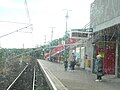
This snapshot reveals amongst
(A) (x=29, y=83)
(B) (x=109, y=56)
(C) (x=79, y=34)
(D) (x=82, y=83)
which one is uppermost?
(C) (x=79, y=34)

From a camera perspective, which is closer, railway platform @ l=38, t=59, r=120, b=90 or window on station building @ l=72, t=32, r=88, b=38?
railway platform @ l=38, t=59, r=120, b=90

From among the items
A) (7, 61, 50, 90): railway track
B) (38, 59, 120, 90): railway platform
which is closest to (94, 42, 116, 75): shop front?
(38, 59, 120, 90): railway platform

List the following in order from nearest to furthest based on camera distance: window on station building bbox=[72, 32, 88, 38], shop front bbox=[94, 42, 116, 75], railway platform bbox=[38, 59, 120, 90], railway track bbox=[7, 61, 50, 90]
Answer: railway platform bbox=[38, 59, 120, 90] < railway track bbox=[7, 61, 50, 90] < shop front bbox=[94, 42, 116, 75] < window on station building bbox=[72, 32, 88, 38]

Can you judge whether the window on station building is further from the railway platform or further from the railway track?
the railway platform

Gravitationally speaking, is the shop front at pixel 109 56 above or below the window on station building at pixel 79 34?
below

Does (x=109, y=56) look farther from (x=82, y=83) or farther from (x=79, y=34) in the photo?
(x=82, y=83)

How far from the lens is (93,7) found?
3039cm

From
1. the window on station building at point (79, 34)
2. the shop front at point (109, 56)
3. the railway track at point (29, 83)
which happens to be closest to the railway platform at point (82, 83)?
the shop front at point (109, 56)

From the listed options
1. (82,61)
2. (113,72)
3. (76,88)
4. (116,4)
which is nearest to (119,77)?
(113,72)

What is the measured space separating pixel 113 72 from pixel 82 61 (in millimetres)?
13171

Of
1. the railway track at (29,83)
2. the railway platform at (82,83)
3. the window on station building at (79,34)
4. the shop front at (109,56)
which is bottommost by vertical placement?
the railway track at (29,83)

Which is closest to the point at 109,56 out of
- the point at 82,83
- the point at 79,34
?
the point at 79,34

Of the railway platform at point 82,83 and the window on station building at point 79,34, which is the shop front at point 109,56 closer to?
the railway platform at point 82,83

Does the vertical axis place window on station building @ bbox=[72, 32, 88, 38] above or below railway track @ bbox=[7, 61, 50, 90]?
above
